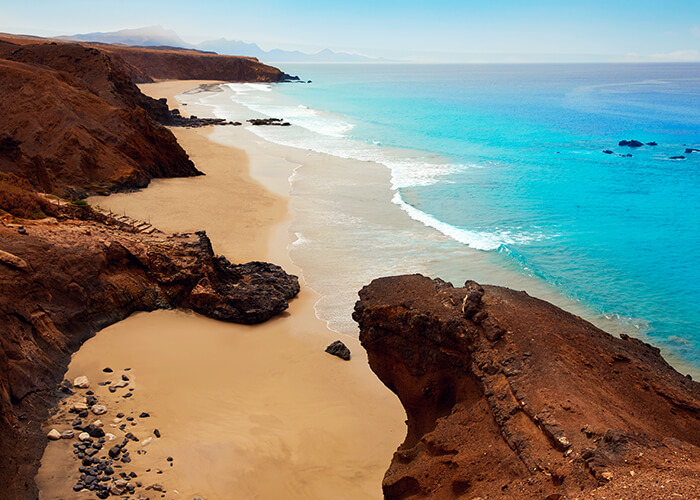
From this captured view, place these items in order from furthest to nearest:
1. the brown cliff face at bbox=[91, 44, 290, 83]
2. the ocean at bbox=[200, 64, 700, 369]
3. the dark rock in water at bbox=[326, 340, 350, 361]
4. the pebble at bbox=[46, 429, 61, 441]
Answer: the brown cliff face at bbox=[91, 44, 290, 83]
the ocean at bbox=[200, 64, 700, 369]
the dark rock in water at bbox=[326, 340, 350, 361]
the pebble at bbox=[46, 429, 61, 441]

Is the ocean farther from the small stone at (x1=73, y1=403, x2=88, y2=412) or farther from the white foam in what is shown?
the small stone at (x1=73, y1=403, x2=88, y2=412)

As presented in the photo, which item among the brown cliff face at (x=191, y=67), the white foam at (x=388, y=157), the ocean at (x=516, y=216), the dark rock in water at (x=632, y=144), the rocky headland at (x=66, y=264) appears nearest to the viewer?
the rocky headland at (x=66, y=264)

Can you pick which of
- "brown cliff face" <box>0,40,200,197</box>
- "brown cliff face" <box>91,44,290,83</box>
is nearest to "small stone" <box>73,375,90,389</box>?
"brown cliff face" <box>0,40,200,197</box>

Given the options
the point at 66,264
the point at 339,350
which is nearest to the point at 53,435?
the point at 66,264

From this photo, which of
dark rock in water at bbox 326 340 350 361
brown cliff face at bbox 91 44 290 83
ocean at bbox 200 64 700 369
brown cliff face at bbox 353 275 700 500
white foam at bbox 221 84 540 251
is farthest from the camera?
brown cliff face at bbox 91 44 290 83

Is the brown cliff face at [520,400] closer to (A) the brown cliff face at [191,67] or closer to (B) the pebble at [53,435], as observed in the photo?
(B) the pebble at [53,435]

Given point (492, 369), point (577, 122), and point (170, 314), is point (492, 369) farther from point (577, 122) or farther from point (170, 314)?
point (577, 122)

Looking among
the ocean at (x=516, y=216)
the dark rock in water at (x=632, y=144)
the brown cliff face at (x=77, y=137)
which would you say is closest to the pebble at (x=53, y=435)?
the ocean at (x=516, y=216)
